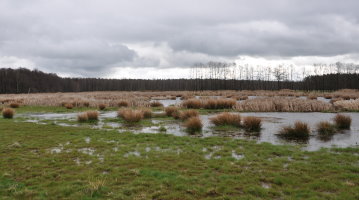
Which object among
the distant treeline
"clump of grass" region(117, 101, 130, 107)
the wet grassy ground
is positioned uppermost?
the distant treeline

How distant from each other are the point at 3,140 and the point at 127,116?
694 centimetres

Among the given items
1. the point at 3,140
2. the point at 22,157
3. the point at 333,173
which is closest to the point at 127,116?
the point at 3,140

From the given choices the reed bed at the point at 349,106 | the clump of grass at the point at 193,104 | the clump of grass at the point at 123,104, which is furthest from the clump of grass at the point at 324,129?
the clump of grass at the point at 123,104

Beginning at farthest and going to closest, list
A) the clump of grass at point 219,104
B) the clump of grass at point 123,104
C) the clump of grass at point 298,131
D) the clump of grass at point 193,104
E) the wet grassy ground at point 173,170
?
the clump of grass at point 123,104
the clump of grass at point 193,104
the clump of grass at point 219,104
the clump of grass at point 298,131
the wet grassy ground at point 173,170

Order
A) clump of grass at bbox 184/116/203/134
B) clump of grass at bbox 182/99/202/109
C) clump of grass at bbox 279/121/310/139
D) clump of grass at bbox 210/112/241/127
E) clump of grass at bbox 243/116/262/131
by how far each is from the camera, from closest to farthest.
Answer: clump of grass at bbox 279/121/310/139, clump of grass at bbox 184/116/203/134, clump of grass at bbox 243/116/262/131, clump of grass at bbox 210/112/241/127, clump of grass at bbox 182/99/202/109

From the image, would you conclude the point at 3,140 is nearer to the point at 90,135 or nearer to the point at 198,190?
the point at 90,135

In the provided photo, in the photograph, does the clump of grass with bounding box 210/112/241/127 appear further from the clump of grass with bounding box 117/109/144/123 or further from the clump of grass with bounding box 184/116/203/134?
the clump of grass with bounding box 117/109/144/123

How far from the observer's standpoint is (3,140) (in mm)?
10664

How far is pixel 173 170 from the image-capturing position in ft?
21.7

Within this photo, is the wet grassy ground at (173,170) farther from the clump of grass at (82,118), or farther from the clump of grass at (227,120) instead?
the clump of grass at (82,118)

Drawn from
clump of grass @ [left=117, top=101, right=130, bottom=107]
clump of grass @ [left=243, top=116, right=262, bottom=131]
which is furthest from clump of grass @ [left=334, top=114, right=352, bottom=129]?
clump of grass @ [left=117, top=101, right=130, bottom=107]

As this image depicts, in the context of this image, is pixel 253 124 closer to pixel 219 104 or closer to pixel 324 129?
pixel 324 129

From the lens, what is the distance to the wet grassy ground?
5.20 meters

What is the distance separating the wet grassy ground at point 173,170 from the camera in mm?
5195
